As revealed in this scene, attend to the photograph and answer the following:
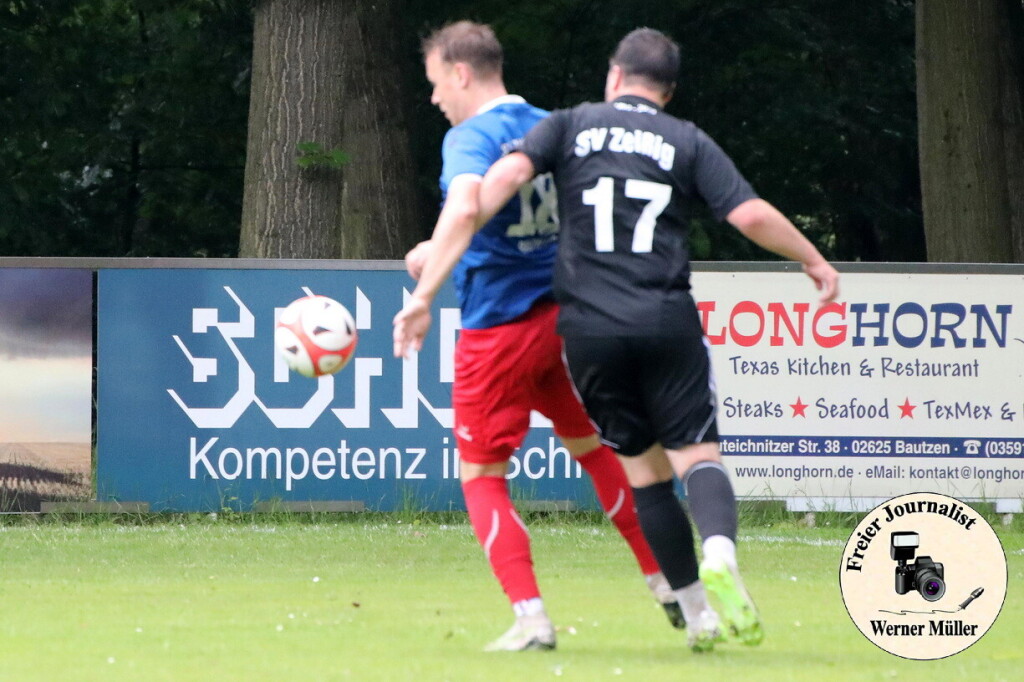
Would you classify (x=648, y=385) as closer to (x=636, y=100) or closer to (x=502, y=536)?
(x=502, y=536)

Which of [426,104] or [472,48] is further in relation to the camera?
[426,104]

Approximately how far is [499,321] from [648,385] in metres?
0.63

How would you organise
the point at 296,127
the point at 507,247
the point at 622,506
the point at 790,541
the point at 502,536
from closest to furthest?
the point at 502,536
the point at 507,247
the point at 622,506
the point at 790,541
the point at 296,127

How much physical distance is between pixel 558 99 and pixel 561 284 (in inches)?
614

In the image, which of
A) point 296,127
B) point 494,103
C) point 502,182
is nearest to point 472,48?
point 494,103

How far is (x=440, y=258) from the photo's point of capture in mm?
5195

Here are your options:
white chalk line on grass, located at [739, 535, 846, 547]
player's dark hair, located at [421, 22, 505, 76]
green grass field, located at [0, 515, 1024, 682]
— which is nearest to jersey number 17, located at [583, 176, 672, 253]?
player's dark hair, located at [421, 22, 505, 76]

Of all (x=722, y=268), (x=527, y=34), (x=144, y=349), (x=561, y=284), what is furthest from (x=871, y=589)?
(x=527, y=34)

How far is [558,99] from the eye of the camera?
2069 cm

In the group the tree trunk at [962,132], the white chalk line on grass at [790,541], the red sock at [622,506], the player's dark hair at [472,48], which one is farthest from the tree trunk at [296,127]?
the red sock at [622,506]

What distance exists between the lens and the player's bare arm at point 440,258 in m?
5.19

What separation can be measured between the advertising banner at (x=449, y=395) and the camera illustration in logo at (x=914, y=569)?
515 centimetres

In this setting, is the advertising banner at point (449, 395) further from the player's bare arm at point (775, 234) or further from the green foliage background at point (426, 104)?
the green foliage background at point (426, 104)
